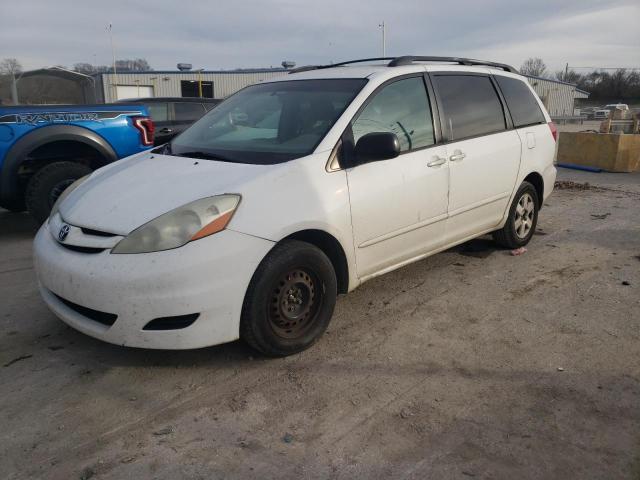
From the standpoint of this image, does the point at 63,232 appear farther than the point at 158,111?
No

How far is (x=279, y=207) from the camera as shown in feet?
10.3

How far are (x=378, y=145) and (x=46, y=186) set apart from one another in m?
4.36

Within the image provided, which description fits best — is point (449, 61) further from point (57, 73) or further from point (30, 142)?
point (57, 73)

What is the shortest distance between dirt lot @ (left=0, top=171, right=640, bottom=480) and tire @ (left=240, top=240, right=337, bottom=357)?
14cm

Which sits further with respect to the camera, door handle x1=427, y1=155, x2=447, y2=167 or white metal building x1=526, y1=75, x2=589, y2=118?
white metal building x1=526, y1=75, x2=589, y2=118

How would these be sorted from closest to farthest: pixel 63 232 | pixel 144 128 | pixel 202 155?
pixel 63 232
pixel 202 155
pixel 144 128

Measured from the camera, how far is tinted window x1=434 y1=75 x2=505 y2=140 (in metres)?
4.36

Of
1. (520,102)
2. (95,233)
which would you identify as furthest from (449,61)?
(95,233)

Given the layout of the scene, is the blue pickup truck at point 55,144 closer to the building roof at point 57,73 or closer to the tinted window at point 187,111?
the tinted window at point 187,111

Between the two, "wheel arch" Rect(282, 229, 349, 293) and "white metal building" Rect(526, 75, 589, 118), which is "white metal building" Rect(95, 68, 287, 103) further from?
"wheel arch" Rect(282, 229, 349, 293)

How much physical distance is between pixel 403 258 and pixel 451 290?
681 millimetres

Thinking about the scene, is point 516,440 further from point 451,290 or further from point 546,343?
point 451,290

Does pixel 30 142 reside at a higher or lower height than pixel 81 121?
lower

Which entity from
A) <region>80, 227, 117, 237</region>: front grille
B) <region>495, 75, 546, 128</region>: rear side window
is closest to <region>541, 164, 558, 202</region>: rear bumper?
<region>495, 75, 546, 128</region>: rear side window
